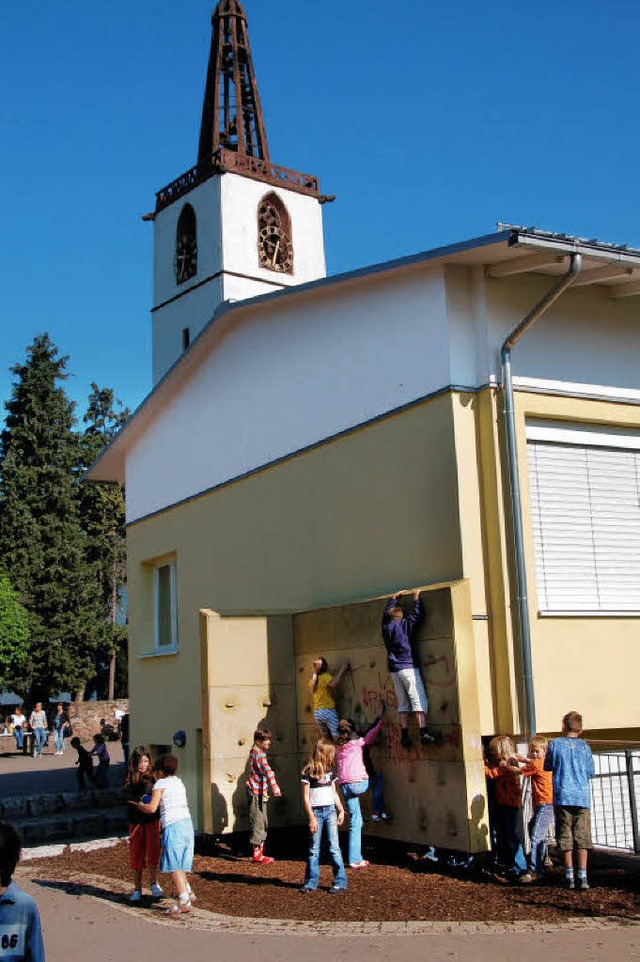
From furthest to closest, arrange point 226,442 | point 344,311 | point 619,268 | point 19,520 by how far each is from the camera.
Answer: point 19,520 → point 226,442 → point 344,311 → point 619,268

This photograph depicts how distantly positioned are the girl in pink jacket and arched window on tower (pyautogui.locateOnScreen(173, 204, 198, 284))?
124 ft

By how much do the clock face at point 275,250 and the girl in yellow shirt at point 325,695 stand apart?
35.7 m

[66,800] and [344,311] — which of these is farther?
[66,800]

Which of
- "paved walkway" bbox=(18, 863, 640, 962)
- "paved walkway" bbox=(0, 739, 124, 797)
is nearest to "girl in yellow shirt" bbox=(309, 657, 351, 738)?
"paved walkway" bbox=(18, 863, 640, 962)

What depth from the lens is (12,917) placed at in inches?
163

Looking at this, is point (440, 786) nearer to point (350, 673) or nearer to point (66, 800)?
point (350, 673)

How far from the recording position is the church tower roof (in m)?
46.7

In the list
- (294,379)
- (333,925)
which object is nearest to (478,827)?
(333,925)

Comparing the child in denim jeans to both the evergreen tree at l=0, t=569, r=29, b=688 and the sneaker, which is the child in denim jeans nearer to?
the sneaker

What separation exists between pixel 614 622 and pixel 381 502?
2.97 meters

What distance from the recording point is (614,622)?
1124cm

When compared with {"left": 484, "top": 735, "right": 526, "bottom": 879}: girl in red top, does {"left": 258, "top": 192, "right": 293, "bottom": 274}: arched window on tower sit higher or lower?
higher

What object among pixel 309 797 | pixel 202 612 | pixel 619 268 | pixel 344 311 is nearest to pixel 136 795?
pixel 309 797

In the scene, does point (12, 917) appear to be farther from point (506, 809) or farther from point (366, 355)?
point (366, 355)
